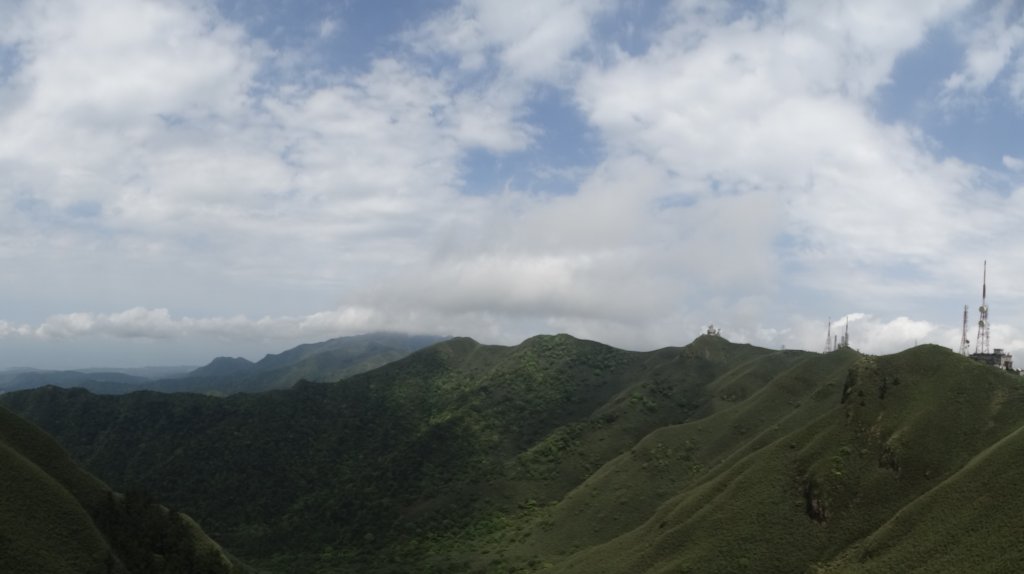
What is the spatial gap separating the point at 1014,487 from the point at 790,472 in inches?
1726

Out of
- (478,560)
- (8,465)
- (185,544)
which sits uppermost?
(8,465)

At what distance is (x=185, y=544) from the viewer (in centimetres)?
13425

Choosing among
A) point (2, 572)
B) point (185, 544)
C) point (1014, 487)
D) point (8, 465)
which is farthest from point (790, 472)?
point (8, 465)

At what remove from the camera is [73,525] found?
367ft

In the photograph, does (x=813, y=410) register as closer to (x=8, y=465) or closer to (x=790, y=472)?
(x=790, y=472)

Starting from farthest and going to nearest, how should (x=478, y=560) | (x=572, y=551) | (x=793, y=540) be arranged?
(x=478, y=560)
(x=572, y=551)
(x=793, y=540)

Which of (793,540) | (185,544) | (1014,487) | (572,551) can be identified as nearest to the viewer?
(1014,487)

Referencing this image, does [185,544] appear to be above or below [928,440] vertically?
below

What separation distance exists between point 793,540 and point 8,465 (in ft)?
486

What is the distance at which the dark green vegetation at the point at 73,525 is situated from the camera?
104 meters

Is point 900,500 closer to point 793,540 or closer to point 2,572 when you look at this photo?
point 793,540

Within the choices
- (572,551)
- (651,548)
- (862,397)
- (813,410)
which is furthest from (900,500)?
(572,551)

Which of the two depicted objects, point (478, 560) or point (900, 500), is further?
point (478, 560)

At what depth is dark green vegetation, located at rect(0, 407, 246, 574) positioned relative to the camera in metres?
104
